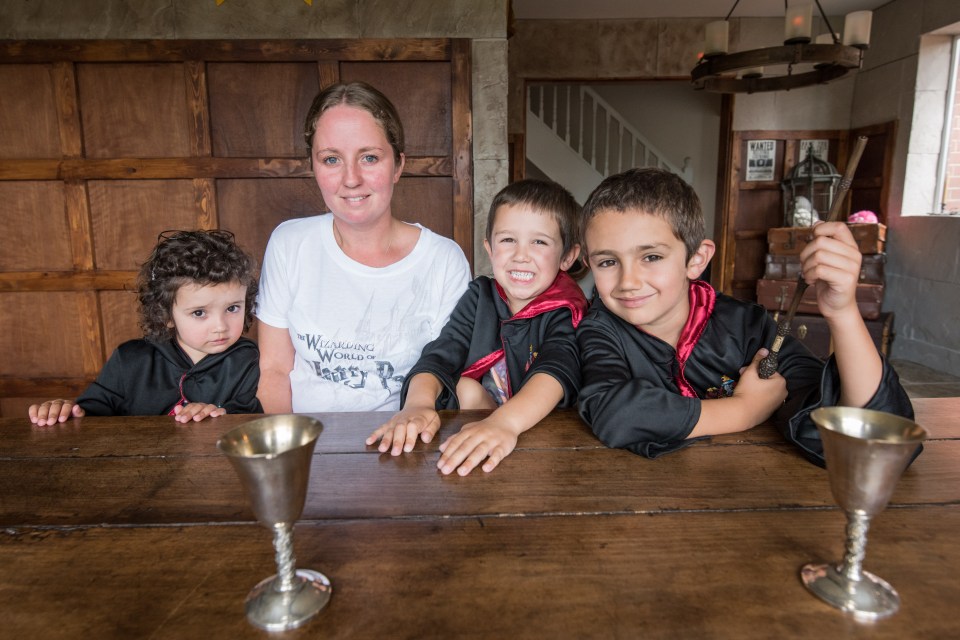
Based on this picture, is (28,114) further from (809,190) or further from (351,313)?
(809,190)

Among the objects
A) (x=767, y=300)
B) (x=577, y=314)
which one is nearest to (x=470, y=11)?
(x=577, y=314)

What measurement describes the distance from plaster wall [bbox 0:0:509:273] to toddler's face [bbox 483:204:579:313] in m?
1.56

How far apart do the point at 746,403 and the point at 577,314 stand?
45cm

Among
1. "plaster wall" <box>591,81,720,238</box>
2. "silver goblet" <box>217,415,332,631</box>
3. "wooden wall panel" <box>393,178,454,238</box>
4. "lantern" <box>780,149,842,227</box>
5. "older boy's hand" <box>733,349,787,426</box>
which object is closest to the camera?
"silver goblet" <box>217,415,332,631</box>

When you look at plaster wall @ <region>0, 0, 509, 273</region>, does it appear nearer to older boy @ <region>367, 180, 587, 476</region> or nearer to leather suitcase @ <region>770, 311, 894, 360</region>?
older boy @ <region>367, 180, 587, 476</region>

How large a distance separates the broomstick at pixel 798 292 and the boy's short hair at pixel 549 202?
556mm

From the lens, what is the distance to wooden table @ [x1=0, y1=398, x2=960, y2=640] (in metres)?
0.60

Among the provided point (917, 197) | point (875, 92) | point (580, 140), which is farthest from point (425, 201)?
point (580, 140)

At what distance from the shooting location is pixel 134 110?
9.49 feet

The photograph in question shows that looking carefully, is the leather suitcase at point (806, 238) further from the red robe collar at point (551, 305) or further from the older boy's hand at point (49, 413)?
the older boy's hand at point (49, 413)

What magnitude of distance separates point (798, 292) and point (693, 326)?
299mm

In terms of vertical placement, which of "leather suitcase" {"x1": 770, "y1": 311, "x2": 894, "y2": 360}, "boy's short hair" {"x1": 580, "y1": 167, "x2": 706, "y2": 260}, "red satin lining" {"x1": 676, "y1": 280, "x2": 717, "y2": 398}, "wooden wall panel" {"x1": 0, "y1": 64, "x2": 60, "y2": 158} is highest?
"wooden wall panel" {"x1": 0, "y1": 64, "x2": 60, "y2": 158}

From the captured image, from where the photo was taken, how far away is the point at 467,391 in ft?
4.98

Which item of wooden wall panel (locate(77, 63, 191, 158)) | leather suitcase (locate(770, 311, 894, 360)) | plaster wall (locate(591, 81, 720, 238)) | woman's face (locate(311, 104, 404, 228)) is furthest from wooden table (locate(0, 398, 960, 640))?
plaster wall (locate(591, 81, 720, 238))
